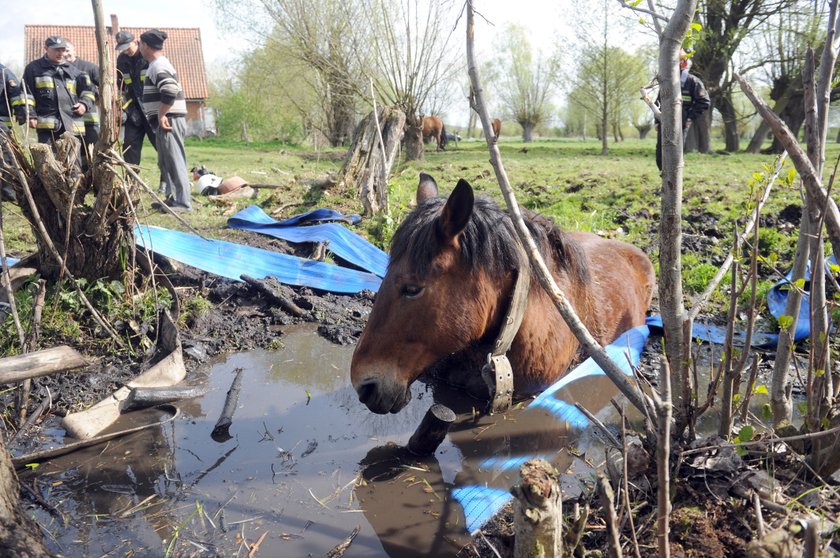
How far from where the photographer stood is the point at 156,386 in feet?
12.1

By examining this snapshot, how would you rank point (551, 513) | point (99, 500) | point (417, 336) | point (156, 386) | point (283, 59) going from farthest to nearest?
point (283, 59) → point (156, 386) → point (417, 336) → point (99, 500) → point (551, 513)

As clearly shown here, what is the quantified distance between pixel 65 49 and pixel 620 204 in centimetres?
895

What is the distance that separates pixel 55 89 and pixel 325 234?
534 cm

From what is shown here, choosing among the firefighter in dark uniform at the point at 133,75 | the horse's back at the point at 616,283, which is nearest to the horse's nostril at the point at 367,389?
the horse's back at the point at 616,283

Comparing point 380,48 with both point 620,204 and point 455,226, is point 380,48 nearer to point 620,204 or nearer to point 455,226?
point 620,204

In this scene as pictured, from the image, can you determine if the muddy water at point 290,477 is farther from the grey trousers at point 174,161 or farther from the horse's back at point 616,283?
the grey trousers at point 174,161

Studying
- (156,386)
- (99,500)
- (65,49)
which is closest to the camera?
(99,500)

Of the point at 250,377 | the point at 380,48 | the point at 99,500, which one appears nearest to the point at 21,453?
the point at 99,500

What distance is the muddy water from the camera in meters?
2.37

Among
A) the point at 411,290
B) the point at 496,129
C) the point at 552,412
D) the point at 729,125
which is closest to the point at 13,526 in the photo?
the point at 411,290

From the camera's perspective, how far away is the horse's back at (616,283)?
3957 millimetres

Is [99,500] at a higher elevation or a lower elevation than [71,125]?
lower

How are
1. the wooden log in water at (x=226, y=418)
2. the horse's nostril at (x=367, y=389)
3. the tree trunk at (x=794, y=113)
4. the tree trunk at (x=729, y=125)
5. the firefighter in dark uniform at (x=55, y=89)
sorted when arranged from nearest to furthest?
the horse's nostril at (x=367, y=389)
the wooden log in water at (x=226, y=418)
the firefighter in dark uniform at (x=55, y=89)
the tree trunk at (x=794, y=113)
the tree trunk at (x=729, y=125)

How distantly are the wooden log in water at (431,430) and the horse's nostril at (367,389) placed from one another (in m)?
0.31
